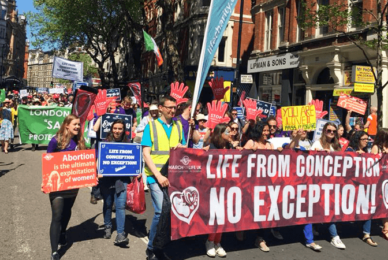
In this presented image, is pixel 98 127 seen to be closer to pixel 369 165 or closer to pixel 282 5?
pixel 369 165

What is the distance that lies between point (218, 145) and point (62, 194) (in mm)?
2191

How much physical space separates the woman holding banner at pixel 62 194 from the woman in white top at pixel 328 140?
3489 mm

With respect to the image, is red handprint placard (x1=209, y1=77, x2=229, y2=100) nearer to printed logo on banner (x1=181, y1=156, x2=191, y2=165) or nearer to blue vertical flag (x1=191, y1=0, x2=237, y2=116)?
blue vertical flag (x1=191, y1=0, x2=237, y2=116)

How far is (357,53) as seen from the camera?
16.1m

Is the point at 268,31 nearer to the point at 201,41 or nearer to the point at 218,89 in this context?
the point at 201,41

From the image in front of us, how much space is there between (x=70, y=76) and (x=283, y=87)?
415 inches

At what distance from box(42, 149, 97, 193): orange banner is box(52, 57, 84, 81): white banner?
1148 centimetres

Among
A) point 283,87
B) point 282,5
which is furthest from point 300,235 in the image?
point 282,5

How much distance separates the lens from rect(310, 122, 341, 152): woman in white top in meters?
6.20

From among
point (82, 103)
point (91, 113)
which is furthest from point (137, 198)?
point (91, 113)

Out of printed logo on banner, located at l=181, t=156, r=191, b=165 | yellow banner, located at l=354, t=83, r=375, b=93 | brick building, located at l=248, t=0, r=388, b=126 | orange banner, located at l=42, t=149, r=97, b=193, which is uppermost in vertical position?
brick building, located at l=248, t=0, r=388, b=126

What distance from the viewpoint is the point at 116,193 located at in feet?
18.5

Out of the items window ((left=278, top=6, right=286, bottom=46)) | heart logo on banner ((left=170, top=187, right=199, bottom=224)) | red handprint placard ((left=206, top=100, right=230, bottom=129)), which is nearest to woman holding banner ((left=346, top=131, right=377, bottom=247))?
red handprint placard ((left=206, top=100, right=230, bottom=129))

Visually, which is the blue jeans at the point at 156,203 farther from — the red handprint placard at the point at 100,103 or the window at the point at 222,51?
the window at the point at 222,51
